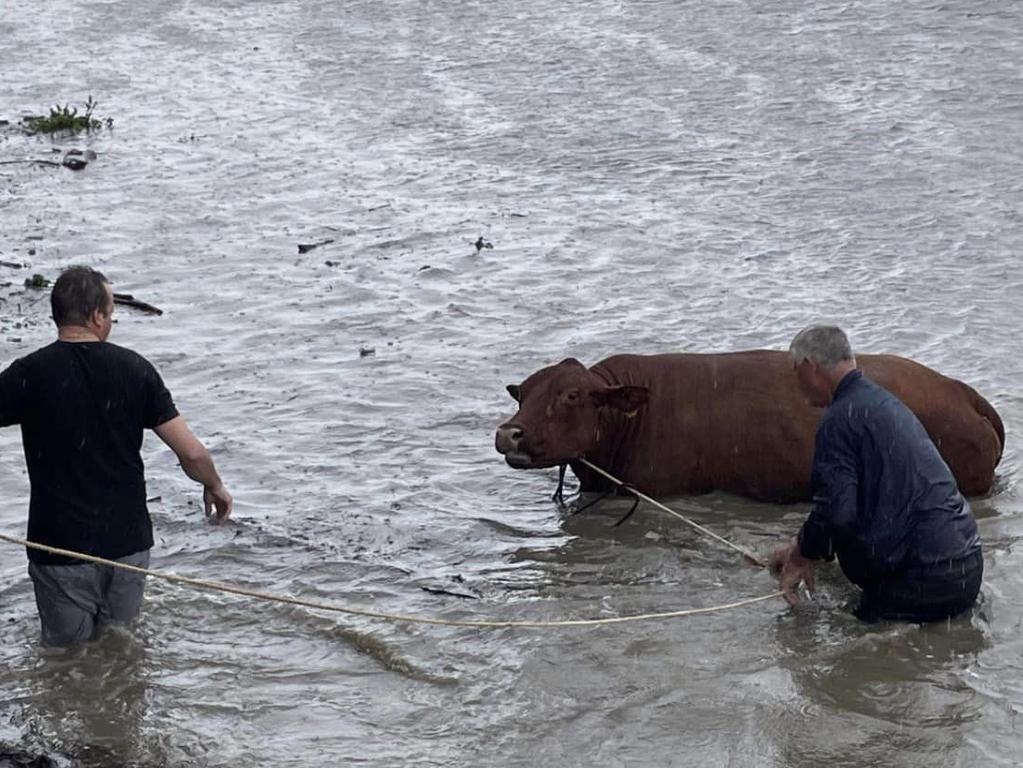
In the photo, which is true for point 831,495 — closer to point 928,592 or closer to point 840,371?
point 840,371

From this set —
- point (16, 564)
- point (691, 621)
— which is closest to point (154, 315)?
point (16, 564)

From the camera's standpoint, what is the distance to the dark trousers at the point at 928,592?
8117 mm

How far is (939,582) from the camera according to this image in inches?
320

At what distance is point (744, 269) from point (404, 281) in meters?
3.45

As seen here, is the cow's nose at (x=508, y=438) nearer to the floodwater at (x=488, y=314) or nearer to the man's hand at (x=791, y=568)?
the floodwater at (x=488, y=314)

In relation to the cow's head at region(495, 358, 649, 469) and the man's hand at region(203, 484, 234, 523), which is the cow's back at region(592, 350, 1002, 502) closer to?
the cow's head at region(495, 358, 649, 469)

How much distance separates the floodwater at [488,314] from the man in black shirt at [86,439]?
0.70m

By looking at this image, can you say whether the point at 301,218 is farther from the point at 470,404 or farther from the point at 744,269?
the point at 470,404

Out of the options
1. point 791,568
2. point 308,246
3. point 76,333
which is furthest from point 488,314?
point 76,333

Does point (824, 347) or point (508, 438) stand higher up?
Result: point (824, 347)

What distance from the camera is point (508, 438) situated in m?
10.0

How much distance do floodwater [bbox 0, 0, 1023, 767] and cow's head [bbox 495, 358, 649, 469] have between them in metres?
0.54

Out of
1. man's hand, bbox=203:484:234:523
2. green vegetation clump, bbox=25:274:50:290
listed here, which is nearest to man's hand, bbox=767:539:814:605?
man's hand, bbox=203:484:234:523

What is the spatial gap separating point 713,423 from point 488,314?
4.85 m
